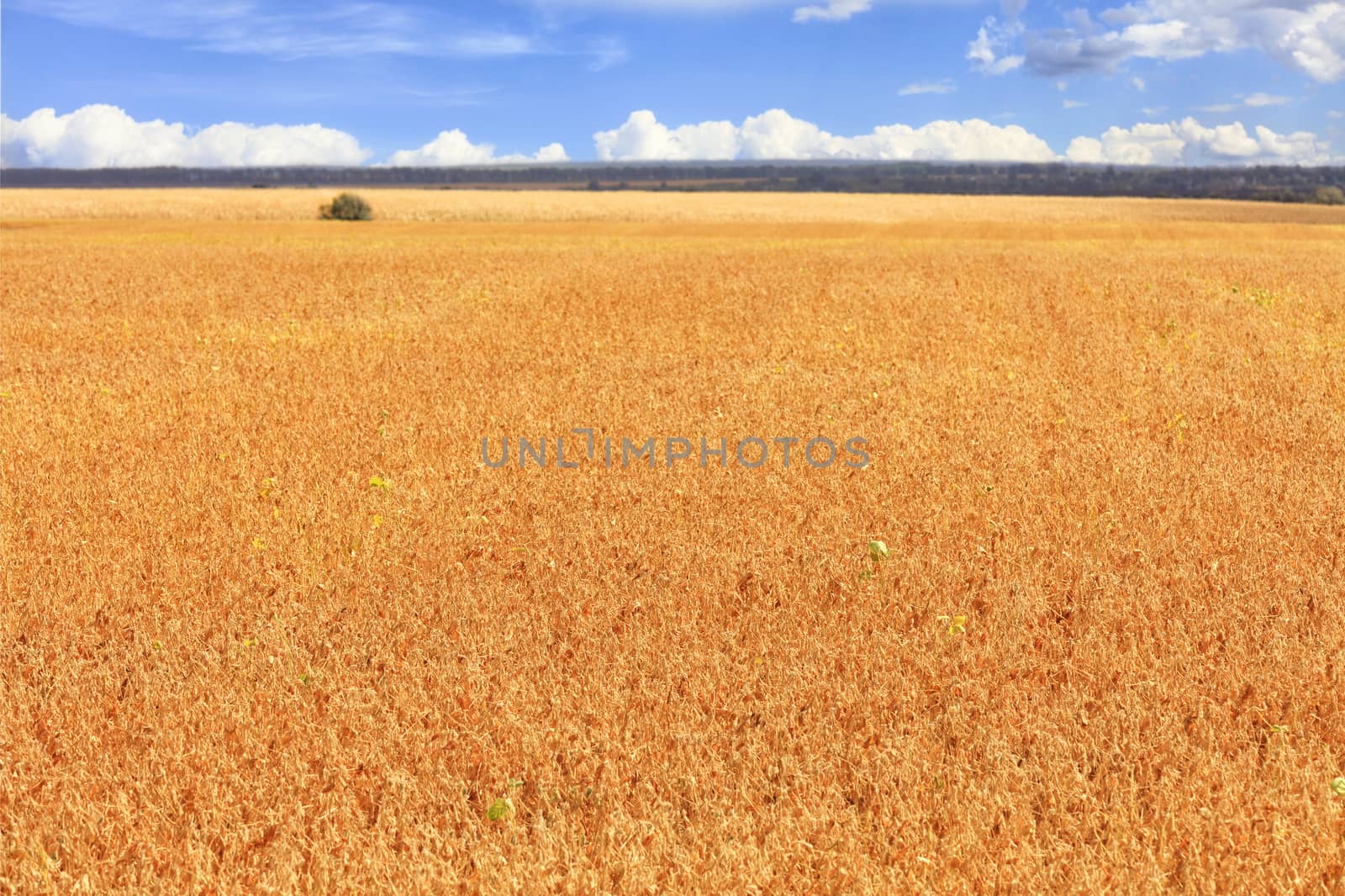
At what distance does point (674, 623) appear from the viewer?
17.4ft

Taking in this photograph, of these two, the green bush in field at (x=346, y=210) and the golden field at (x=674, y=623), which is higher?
the green bush in field at (x=346, y=210)

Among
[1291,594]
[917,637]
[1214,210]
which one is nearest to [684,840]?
[917,637]

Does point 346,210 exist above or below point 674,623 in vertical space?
above

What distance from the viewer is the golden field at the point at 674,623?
3.60m

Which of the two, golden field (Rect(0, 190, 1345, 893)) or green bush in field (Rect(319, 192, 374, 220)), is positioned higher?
green bush in field (Rect(319, 192, 374, 220))

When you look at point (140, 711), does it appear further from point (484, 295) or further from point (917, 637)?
point (484, 295)

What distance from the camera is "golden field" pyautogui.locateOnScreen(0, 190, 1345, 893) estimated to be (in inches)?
142

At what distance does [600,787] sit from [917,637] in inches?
83.3

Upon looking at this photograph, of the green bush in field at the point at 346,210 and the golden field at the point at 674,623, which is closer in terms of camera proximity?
the golden field at the point at 674,623

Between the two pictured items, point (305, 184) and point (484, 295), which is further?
point (305, 184)

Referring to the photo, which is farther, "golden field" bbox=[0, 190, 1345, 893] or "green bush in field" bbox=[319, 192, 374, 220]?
"green bush in field" bbox=[319, 192, 374, 220]

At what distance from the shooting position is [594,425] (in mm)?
9641

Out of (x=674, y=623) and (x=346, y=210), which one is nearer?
(x=674, y=623)

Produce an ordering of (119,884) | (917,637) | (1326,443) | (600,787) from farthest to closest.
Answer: (1326,443) < (917,637) < (600,787) < (119,884)
